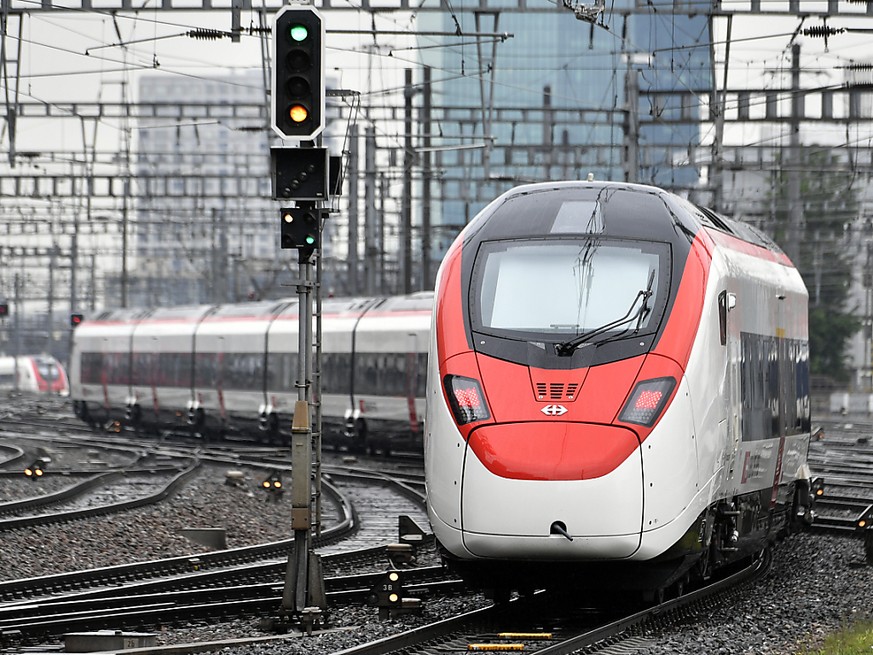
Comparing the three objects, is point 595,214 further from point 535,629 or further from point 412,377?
point 412,377

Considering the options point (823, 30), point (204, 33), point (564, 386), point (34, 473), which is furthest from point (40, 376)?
point (564, 386)

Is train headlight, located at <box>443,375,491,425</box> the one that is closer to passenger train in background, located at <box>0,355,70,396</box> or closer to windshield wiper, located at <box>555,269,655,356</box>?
windshield wiper, located at <box>555,269,655,356</box>

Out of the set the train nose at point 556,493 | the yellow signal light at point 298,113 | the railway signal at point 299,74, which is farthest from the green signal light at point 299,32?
the train nose at point 556,493

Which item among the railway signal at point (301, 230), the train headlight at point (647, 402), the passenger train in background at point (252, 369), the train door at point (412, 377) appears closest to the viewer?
the train headlight at point (647, 402)

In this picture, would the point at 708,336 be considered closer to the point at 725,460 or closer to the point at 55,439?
the point at 725,460

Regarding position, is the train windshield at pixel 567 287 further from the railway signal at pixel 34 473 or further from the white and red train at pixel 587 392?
the railway signal at pixel 34 473

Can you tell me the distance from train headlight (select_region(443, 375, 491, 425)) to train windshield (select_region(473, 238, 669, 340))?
42 cm

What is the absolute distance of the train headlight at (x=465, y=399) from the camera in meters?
10.3

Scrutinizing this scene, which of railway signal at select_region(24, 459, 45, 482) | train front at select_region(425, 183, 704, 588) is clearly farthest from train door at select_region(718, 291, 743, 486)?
railway signal at select_region(24, 459, 45, 482)

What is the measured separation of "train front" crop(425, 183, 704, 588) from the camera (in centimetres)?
987

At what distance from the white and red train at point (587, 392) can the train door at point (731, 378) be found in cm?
3

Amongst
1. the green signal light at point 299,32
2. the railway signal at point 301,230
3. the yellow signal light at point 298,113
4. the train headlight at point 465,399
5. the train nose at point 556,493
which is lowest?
the train nose at point 556,493

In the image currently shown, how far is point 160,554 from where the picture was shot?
54.4 feet

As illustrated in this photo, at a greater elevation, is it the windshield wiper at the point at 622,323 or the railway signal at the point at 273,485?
the windshield wiper at the point at 622,323
